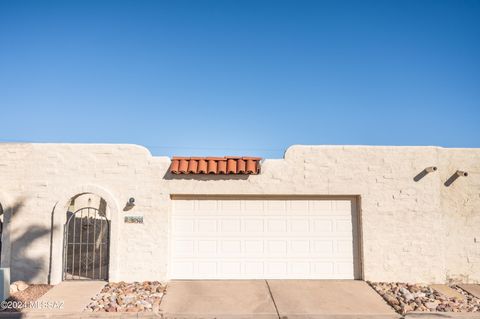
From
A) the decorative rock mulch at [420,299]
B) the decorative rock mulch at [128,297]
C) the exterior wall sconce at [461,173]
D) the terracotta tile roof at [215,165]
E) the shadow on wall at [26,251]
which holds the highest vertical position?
the terracotta tile roof at [215,165]

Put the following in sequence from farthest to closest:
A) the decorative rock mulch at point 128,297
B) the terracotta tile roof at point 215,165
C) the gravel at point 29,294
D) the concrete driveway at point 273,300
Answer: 1. the terracotta tile roof at point 215,165
2. the gravel at point 29,294
3. the decorative rock mulch at point 128,297
4. the concrete driveway at point 273,300

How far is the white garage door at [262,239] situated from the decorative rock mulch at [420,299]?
44.8 inches

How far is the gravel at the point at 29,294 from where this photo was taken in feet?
26.6

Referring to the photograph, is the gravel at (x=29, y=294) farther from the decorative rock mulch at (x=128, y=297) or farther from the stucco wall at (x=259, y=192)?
the decorative rock mulch at (x=128, y=297)

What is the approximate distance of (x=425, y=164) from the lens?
998 cm

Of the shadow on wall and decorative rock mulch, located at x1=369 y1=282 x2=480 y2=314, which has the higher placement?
the shadow on wall

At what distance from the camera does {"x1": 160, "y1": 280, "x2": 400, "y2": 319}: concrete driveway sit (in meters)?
7.48

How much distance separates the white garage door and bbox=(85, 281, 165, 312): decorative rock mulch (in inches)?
37.3

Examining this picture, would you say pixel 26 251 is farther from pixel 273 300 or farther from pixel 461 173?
pixel 461 173

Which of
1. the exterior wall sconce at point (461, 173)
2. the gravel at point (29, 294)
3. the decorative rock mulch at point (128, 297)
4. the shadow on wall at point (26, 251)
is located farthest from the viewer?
the exterior wall sconce at point (461, 173)

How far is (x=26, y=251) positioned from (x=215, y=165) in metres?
5.23

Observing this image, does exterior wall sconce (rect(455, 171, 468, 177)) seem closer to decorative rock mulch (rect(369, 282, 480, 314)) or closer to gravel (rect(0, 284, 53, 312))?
decorative rock mulch (rect(369, 282, 480, 314))

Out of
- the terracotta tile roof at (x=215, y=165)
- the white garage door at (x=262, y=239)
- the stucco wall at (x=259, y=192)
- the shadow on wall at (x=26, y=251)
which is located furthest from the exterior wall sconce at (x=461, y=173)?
the shadow on wall at (x=26, y=251)

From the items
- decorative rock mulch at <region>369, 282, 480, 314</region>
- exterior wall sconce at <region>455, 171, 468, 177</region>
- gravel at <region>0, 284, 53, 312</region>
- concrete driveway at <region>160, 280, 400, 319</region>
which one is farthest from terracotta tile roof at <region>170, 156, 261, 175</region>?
exterior wall sconce at <region>455, 171, 468, 177</region>
